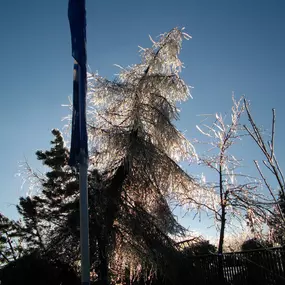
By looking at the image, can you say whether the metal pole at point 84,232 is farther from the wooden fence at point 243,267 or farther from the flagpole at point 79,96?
the wooden fence at point 243,267

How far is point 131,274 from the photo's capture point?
346 inches

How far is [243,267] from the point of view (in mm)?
8289

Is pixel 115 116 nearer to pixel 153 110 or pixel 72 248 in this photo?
pixel 153 110

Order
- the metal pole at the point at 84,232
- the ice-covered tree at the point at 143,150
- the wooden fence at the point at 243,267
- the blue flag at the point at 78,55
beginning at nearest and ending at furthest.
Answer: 1. the metal pole at the point at 84,232
2. the blue flag at the point at 78,55
3. the wooden fence at the point at 243,267
4. the ice-covered tree at the point at 143,150

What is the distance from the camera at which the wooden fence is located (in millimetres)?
7207

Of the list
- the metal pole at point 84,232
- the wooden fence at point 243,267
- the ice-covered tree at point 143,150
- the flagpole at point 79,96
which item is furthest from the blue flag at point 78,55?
the wooden fence at point 243,267

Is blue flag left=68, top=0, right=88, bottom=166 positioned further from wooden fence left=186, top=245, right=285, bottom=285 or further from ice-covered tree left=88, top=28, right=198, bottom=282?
wooden fence left=186, top=245, right=285, bottom=285

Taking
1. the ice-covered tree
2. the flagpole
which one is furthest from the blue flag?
the ice-covered tree

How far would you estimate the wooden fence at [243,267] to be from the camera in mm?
7207

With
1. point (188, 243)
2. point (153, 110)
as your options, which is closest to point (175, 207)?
point (188, 243)

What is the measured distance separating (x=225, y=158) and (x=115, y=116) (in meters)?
3.47

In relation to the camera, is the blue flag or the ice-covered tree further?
the ice-covered tree

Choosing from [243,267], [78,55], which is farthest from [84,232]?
[243,267]

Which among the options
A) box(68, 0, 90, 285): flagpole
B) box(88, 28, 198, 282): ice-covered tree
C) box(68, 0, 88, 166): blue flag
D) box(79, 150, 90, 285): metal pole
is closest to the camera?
box(79, 150, 90, 285): metal pole
